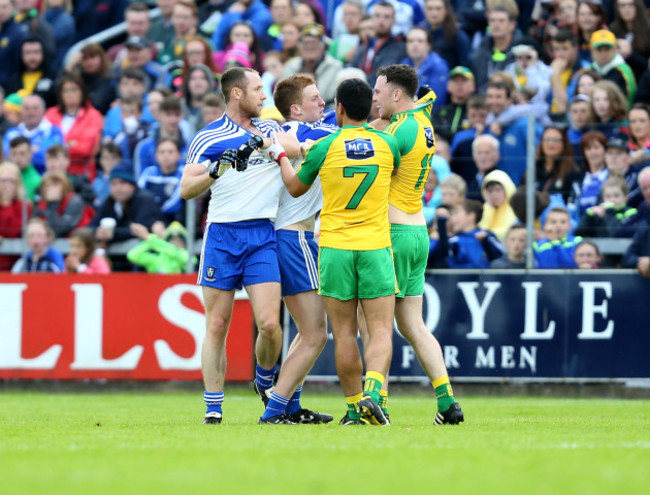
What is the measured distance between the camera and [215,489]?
5.77 meters

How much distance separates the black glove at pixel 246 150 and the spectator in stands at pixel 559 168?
6290 mm

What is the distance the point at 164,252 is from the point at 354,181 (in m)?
6.90

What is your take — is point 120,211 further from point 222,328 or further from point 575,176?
point 222,328

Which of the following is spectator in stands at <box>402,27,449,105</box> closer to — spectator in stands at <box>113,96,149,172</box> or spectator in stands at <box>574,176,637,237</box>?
spectator in stands at <box>574,176,637,237</box>

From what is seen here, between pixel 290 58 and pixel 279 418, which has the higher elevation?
Result: pixel 290 58

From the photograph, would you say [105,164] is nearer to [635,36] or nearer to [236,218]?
[635,36]

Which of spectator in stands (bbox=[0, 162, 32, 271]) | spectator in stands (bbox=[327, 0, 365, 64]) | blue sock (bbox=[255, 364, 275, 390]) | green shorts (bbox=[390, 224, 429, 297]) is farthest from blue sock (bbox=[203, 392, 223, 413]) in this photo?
spectator in stands (bbox=[327, 0, 365, 64])

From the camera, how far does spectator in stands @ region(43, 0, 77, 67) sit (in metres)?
21.4

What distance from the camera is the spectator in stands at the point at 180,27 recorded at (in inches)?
774

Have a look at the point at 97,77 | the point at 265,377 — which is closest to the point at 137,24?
the point at 97,77

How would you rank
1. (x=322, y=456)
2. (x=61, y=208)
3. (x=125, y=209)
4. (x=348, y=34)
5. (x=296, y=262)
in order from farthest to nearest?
(x=348, y=34) → (x=61, y=208) → (x=125, y=209) → (x=296, y=262) → (x=322, y=456)

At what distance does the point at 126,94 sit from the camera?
1880 centimetres

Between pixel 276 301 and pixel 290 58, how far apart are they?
9317 mm

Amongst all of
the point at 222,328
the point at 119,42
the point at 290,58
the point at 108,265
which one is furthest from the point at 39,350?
the point at 119,42
